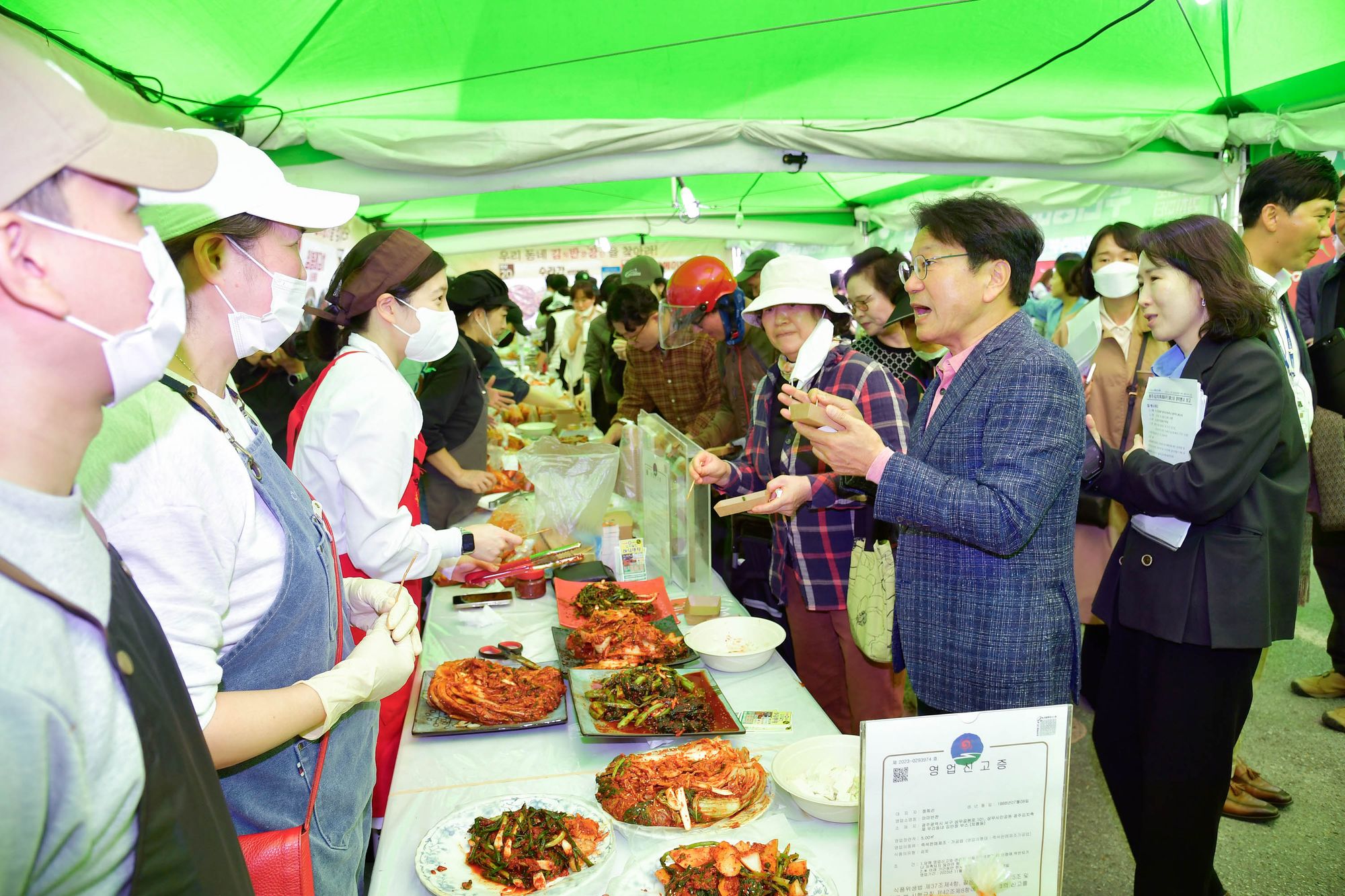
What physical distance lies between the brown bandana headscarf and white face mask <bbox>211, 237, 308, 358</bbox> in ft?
2.64

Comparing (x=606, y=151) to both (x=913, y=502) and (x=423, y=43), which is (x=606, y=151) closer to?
(x=423, y=43)

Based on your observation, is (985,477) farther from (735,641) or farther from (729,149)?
(729,149)

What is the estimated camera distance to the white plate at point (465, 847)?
1302mm

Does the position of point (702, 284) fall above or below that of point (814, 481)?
above

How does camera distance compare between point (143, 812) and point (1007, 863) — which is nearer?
point (143, 812)

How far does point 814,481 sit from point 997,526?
0.91m

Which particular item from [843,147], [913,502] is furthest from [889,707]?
[843,147]

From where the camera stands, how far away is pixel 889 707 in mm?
2744

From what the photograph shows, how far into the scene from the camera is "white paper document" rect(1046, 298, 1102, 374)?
13.1 feet

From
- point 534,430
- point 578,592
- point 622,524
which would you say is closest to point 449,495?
point 622,524

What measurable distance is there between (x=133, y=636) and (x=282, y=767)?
676mm

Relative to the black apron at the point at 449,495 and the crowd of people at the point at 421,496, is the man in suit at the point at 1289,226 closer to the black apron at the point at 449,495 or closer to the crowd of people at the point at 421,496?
the crowd of people at the point at 421,496

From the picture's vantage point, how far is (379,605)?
1691 mm

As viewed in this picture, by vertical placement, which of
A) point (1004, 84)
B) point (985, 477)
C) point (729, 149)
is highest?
point (1004, 84)
